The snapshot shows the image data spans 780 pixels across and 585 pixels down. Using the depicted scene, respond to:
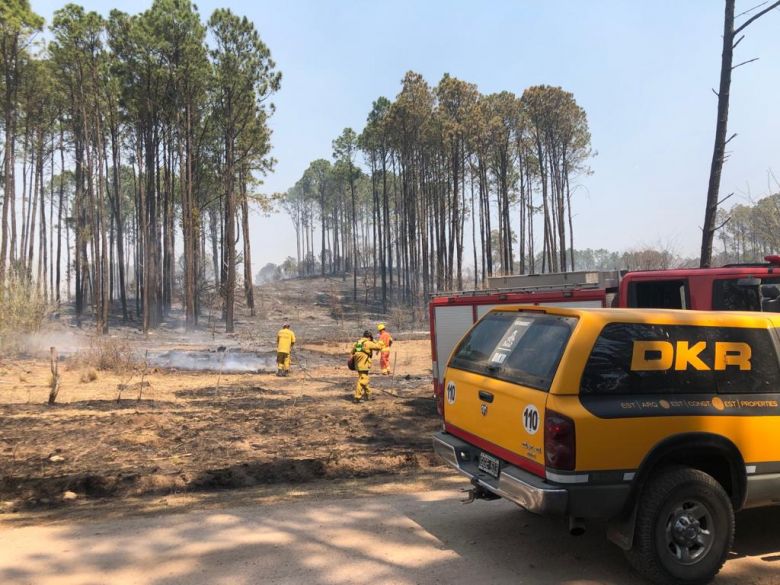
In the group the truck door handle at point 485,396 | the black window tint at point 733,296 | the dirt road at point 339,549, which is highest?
the black window tint at point 733,296

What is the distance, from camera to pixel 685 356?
12.6 ft

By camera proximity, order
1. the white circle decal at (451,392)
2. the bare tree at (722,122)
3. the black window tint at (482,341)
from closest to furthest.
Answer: the black window tint at (482,341) → the white circle decal at (451,392) → the bare tree at (722,122)

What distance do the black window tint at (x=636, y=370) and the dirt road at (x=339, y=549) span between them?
1347mm

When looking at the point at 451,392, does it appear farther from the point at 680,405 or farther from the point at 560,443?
the point at 680,405

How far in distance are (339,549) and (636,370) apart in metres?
2.59

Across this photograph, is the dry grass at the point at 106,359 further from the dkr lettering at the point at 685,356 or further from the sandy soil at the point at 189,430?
the dkr lettering at the point at 685,356

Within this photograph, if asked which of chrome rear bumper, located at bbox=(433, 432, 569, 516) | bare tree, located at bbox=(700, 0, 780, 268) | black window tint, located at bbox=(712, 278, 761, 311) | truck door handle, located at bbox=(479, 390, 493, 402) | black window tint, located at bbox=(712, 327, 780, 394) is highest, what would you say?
bare tree, located at bbox=(700, 0, 780, 268)

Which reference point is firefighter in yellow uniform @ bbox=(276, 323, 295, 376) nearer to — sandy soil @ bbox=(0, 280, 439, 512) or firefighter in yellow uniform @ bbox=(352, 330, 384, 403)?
sandy soil @ bbox=(0, 280, 439, 512)

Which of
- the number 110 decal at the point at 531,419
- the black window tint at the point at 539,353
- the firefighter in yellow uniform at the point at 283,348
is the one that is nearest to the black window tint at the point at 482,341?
the black window tint at the point at 539,353

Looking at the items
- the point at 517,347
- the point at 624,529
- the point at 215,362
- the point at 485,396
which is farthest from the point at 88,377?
the point at 624,529

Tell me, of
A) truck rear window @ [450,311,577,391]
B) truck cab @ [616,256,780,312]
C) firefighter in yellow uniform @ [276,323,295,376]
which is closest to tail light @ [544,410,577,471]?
truck rear window @ [450,311,577,391]

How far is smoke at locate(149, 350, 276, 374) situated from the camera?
762 inches

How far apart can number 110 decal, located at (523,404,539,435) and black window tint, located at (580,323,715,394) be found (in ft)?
1.12

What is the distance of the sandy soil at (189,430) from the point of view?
690 cm
